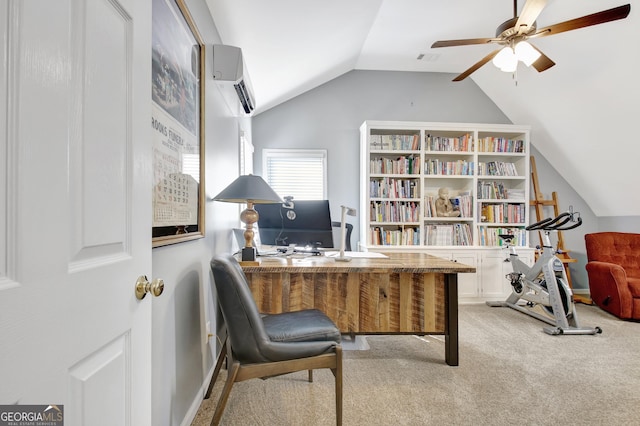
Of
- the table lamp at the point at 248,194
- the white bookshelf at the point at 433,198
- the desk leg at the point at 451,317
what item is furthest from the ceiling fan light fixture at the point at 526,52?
the table lamp at the point at 248,194

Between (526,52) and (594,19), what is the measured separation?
41 centimetres

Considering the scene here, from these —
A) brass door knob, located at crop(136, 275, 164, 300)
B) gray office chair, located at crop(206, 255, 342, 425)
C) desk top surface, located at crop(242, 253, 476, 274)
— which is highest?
brass door knob, located at crop(136, 275, 164, 300)

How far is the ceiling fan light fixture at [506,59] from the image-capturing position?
2357 millimetres

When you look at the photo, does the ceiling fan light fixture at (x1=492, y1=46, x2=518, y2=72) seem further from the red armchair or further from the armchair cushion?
the red armchair

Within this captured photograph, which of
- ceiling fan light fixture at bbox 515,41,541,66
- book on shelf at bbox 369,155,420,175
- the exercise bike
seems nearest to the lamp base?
book on shelf at bbox 369,155,420,175

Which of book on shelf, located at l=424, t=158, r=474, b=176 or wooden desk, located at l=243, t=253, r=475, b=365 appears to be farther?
book on shelf, located at l=424, t=158, r=474, b=176

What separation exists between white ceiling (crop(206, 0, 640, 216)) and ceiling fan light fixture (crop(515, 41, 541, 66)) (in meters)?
0.75

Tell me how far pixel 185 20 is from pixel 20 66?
1309 millimetres

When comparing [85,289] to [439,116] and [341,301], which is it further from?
[439,116]

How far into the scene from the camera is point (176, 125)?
137cm

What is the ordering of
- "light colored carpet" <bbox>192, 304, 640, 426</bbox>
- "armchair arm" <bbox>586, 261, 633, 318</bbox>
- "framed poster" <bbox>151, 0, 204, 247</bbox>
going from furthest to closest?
"armchair arm" <bbox>586, 261, 633, 318</bbox>
"light colored carpet" <bbox>192, 304, 640, 426</bbox>
"framed poster" <bbox>151, 0, 204, 247</bbox>

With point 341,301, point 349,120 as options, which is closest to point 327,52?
point 349,120

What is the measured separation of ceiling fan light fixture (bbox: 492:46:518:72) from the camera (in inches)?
92.8

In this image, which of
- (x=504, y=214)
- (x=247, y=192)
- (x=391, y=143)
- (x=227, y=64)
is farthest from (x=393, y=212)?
(x=227, y=64)
